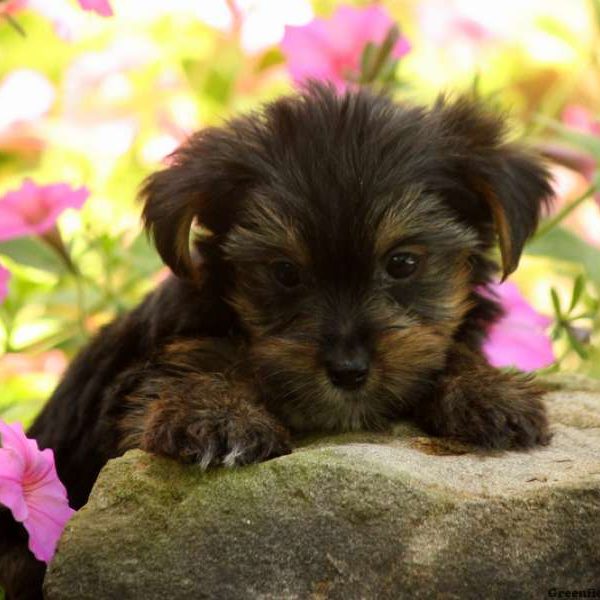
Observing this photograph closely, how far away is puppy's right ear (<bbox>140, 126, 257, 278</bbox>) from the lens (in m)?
3.63

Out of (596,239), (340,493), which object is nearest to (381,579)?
(340,493)

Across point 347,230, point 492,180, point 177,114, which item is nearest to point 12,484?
point 347,230

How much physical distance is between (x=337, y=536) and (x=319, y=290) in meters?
0.87

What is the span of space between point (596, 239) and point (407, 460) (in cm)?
380

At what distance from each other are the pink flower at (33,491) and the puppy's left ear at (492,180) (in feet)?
4.68

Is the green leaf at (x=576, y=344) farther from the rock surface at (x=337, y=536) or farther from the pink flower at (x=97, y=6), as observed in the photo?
the pink flower at (x=97, y=6)

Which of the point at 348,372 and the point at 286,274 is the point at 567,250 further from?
the point at 348,372

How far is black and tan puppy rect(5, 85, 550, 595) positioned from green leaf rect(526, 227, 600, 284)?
2.36ft

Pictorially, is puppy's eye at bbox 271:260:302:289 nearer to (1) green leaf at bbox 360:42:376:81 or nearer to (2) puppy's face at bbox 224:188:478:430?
(2) puppy's face at bbox 224:188:478:430

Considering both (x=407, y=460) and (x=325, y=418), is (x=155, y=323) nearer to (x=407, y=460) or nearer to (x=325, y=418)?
(x=325, y=418)

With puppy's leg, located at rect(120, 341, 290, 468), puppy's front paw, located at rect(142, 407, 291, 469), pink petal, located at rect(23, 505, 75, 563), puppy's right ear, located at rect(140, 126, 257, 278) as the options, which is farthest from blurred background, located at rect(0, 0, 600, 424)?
puppy's front paw, located at rect(142, 407, 291, 469)

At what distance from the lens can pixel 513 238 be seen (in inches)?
144

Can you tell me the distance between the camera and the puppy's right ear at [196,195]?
11.9ft

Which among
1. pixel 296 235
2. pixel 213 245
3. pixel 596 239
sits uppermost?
pixel 296 235
